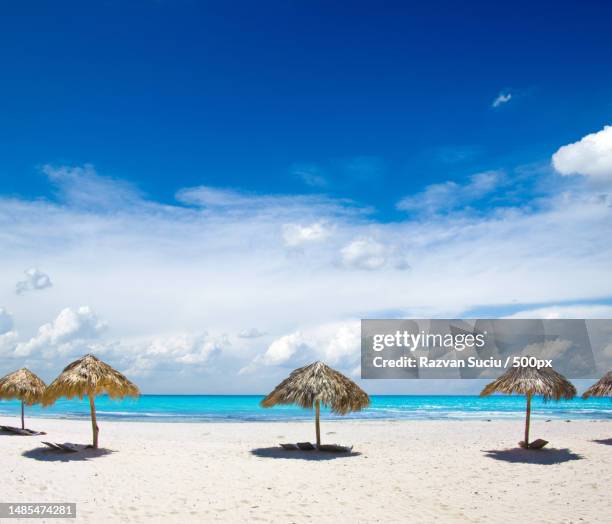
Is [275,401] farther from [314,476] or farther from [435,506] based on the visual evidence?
[435,506]

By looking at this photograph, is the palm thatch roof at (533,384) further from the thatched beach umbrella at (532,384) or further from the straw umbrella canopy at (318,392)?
the straw umbrella canopy at (318,392)

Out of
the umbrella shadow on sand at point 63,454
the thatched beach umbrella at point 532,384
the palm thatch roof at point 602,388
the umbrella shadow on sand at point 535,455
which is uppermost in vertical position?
the thatched beach umbrella at point 532,384

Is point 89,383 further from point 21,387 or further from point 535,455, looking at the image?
point 535,455

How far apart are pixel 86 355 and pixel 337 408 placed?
6.06 m

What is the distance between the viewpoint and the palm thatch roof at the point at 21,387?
15.6 m

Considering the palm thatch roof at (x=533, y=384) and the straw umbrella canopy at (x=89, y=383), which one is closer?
the straw umbrella canopy at (x=89, y=383)

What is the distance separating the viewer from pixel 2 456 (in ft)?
35.5

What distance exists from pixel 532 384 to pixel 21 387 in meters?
14.3

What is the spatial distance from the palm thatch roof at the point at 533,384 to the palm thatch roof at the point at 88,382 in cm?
879

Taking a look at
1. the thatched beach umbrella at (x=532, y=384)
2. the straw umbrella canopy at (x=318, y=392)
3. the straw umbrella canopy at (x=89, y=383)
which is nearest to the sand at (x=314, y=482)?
the straw umbrella canopy at (x=318, y=392)

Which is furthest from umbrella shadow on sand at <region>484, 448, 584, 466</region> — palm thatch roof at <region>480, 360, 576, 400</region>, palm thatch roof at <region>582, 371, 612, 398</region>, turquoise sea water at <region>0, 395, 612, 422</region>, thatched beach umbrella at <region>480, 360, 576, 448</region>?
turquoise sea water at <region>0, 395, 612, 422</region>

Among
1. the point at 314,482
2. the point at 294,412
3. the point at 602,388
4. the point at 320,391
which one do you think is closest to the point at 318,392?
the point at 320,391

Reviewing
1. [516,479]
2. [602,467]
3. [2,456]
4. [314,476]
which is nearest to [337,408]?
[314,476]

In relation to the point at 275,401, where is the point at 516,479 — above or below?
below
